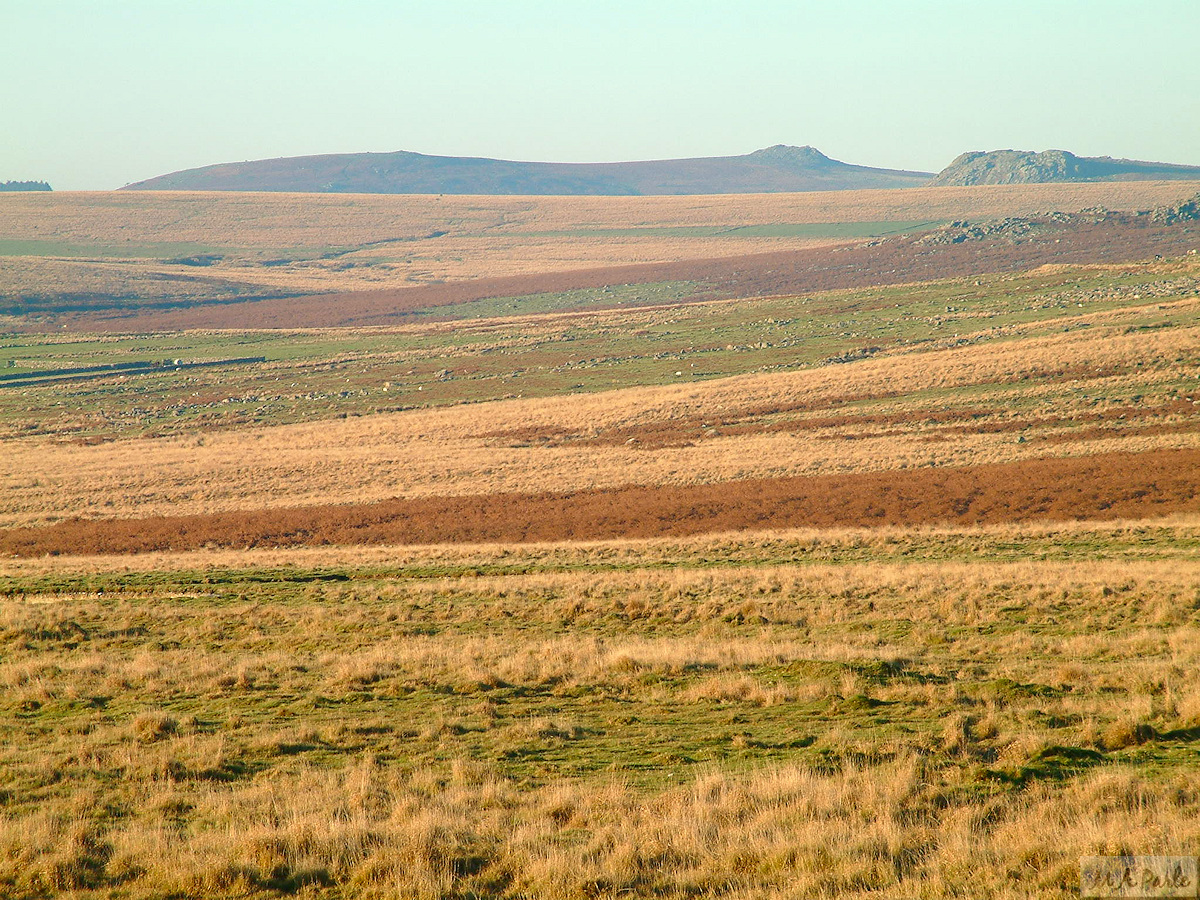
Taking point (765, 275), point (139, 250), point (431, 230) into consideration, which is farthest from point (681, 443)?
point (431, 230)

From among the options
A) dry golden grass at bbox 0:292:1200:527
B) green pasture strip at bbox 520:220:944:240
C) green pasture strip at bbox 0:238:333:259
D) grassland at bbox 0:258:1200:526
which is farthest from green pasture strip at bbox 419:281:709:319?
green pasture strip at bbox 0:238:333:259

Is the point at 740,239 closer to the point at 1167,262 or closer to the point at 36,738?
the point at 1167,262

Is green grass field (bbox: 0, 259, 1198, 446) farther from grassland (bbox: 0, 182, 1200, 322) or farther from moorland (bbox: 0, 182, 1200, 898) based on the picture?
grassland (bbox: 0, 182, 1200, 322)

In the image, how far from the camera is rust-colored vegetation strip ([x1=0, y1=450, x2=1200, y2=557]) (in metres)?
31.3

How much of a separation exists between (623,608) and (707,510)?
1567 cm

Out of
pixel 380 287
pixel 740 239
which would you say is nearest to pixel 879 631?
pixel 380 287

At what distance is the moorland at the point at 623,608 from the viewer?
7.84m

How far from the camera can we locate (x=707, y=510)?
35438 mm

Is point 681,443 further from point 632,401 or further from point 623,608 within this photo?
point 623,608

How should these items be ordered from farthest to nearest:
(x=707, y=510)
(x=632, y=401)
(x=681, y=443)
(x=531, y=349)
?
(x=531, y=349)
(x=632, y=401)
(x=681, y=443)
(x=707, y=510)

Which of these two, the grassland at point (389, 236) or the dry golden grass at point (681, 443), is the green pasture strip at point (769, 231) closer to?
the grassland at point (389, 236)

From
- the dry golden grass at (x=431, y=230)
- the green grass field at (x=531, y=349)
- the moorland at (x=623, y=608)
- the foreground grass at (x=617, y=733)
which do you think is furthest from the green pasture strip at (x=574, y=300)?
the foreground grass at (x=617, y=733)

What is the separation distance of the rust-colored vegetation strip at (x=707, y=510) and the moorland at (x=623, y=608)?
0.25 meters

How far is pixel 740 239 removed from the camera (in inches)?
6225
